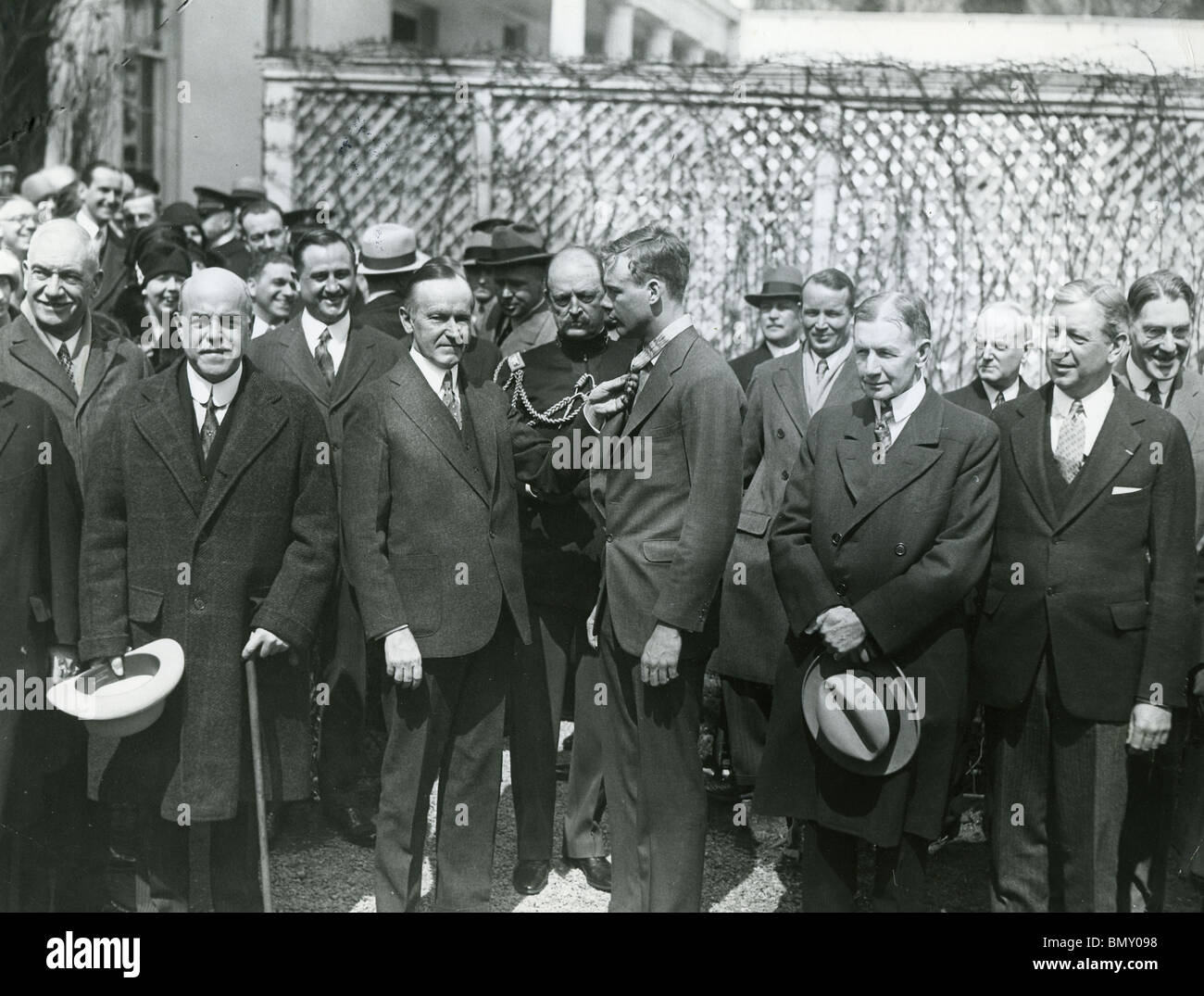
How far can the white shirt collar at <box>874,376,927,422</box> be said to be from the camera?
14.2ft

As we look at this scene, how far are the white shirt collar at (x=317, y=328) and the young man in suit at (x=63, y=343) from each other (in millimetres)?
974

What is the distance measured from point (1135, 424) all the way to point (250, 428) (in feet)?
8.76

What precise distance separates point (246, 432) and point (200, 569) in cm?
44

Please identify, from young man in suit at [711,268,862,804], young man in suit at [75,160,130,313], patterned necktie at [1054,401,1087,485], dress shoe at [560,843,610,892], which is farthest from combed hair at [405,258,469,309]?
young man in suit at [75,160,130,313]

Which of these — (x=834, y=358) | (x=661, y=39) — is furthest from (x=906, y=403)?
(x=661, y=39)

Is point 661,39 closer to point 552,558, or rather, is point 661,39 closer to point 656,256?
point 552,558

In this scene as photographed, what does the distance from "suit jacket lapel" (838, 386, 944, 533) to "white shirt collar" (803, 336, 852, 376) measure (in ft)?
4.65

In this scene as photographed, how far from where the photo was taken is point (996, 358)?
582 cm

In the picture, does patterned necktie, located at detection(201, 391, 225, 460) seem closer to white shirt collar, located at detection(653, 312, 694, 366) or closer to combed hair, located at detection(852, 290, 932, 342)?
white shirt collar, located at detection(653, 312, 694, 366)

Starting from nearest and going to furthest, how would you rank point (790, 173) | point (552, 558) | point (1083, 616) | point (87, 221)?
point (1083, 616)
point (552, 558)
point (87, 221)
point (790, 173)

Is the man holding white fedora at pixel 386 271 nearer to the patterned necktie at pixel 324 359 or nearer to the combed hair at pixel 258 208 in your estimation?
the patterned necktie at pixel 324 359

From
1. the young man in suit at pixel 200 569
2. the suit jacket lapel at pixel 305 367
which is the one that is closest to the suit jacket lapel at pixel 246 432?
the young man in suit at pixel 200 569

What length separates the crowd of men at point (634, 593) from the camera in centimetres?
426
